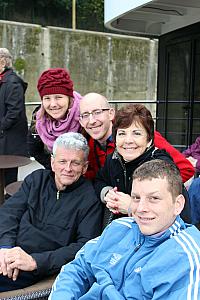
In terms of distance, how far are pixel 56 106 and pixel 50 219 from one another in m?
0.78

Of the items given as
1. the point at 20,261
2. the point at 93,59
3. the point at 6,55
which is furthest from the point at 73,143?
the point at 93,59

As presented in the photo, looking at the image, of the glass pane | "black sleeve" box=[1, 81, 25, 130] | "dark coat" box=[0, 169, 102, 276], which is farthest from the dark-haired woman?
the glass pane

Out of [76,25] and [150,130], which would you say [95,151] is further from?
[76,25]

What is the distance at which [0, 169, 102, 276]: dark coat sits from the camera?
2062 millimetres

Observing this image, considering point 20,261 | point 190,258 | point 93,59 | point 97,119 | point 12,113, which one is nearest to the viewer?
A: point 190,258

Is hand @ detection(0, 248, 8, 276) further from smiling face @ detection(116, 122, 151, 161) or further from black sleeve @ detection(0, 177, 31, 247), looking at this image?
smiling face @ detection(116, 122, 151, 161)

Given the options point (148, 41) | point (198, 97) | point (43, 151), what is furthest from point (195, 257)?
point (148, 41)

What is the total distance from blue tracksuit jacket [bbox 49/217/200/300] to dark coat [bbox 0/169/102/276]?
279 millimetres

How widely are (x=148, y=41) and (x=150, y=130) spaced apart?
14.2 m

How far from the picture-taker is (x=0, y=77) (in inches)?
178

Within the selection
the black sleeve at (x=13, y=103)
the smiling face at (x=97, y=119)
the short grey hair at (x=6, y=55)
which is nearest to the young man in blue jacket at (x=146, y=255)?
the smiling face at (x=97, y=119)

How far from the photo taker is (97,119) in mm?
2361

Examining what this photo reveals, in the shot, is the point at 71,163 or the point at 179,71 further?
the point at 179,71

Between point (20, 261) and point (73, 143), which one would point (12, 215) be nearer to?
point (20, 261)
